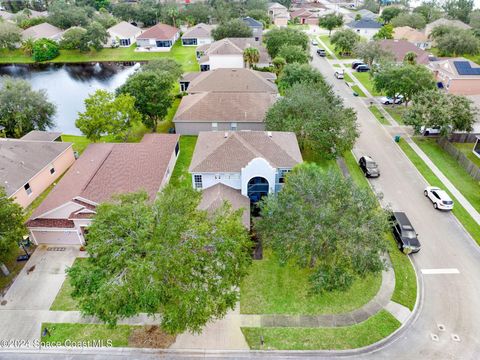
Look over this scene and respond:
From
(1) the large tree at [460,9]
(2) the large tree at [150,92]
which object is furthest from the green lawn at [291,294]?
(1) the large tree at [460,9]

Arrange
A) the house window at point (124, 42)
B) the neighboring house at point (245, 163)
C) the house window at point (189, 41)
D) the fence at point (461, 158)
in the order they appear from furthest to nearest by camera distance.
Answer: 1. the house window at point (189, 41)
2. the house window at point (124, 42)
3. the fence at point (461, 158)
4. the neighboring house at point (245, 163)

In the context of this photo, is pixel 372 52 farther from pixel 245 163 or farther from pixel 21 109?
pixel 21 109

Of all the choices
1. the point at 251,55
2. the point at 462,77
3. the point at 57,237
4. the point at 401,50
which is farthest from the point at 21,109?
the point at 401,50

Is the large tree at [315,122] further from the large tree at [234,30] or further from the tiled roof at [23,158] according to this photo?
the large tree at [234,30]

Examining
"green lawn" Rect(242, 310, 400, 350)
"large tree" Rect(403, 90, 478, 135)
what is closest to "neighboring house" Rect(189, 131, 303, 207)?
"green lawn" Rect(242, 310, 400, 350)

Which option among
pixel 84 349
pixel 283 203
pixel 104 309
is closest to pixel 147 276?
pixel 104 309

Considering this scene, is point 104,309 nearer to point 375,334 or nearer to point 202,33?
point 375,334
